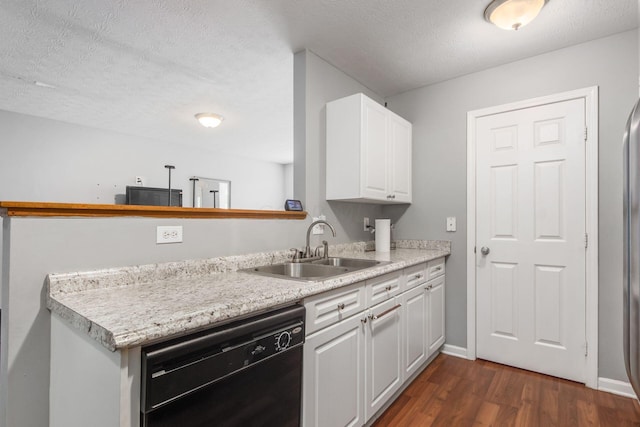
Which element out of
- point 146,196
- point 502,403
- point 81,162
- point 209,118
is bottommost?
point 502,403

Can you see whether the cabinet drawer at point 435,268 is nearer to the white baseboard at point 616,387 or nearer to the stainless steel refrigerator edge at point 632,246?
the white baseboard at point 616,387

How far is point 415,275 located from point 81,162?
4770 millimetres

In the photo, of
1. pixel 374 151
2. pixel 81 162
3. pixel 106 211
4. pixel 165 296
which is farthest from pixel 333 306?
pixel 81 162

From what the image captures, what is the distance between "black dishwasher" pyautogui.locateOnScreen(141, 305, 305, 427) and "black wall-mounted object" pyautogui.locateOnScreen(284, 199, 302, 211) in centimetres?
103

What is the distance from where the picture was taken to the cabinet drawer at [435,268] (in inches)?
95.3

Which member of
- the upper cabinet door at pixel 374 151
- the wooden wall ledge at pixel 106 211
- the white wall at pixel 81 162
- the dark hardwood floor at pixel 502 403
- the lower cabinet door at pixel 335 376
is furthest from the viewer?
the white wall at pixel 81 162

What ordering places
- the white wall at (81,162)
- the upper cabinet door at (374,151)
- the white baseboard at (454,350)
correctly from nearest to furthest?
the upper cabinet door at (374,151), the white baseboard at (454,350), the white wall at (81,162)

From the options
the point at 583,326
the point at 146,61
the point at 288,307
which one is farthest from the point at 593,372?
the point at 146,61

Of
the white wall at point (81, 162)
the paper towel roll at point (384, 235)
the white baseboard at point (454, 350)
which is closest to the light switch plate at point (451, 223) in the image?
the paper towel roll at point (384, 235)

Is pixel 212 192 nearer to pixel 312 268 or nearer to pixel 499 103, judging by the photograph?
pixel 312 268

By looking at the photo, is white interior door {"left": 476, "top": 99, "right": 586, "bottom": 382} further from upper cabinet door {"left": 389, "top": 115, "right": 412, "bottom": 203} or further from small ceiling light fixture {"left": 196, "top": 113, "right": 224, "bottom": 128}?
small ceiling light fixture {"left": 196, "top": 113, "right": 224, "bottom": 128}

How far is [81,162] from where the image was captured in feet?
14.5

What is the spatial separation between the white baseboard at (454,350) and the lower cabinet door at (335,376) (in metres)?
1.43

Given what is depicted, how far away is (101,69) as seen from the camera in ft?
8.80
